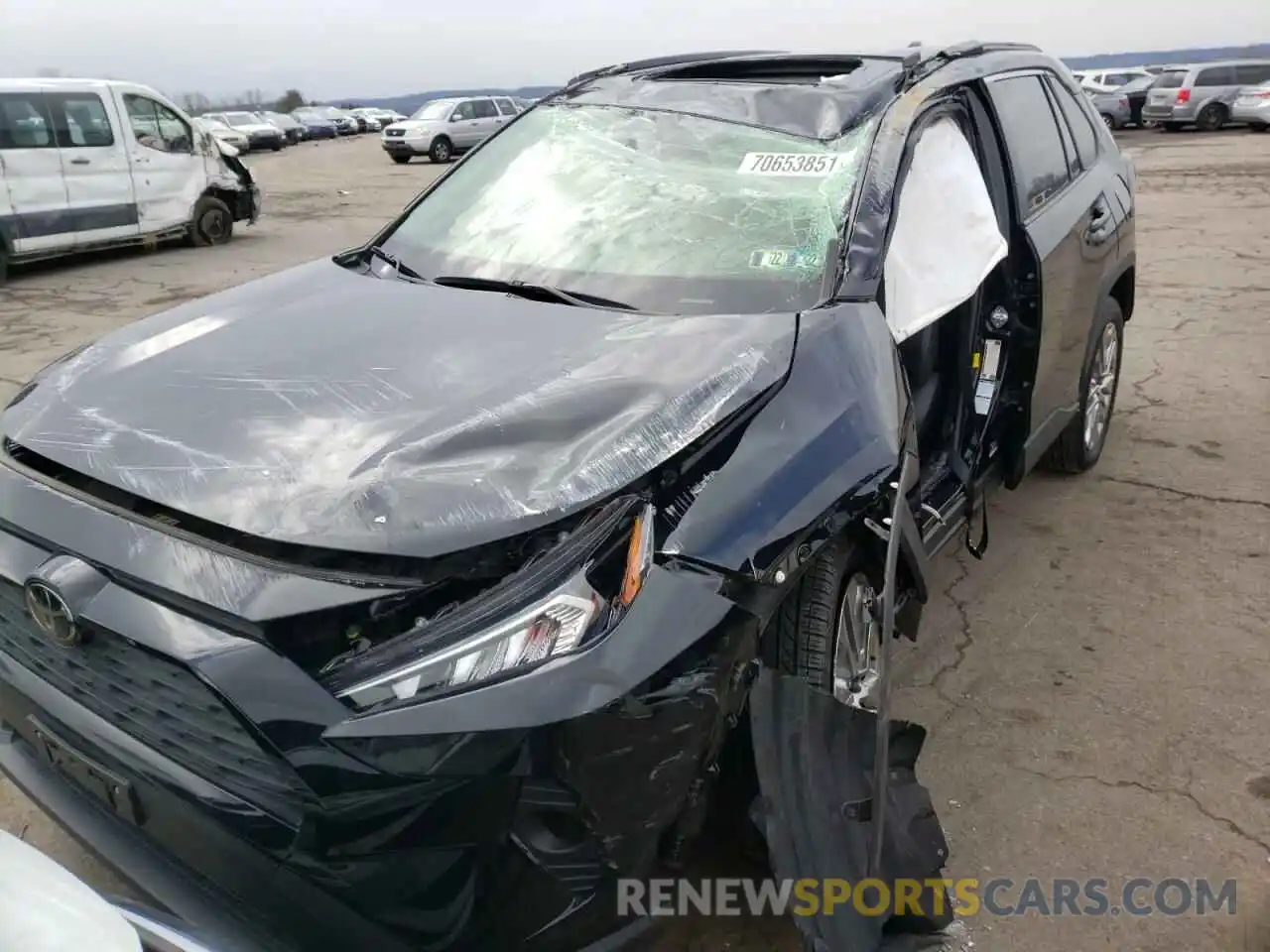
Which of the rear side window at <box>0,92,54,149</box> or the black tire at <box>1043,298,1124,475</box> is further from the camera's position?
the rear side window at <box>0,92,54,149</box>

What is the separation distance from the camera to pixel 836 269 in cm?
246

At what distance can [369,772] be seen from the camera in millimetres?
1479

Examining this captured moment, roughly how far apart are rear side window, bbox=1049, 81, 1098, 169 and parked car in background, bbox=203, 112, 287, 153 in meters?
32.8

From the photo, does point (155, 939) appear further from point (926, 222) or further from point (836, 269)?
point (926, 222)

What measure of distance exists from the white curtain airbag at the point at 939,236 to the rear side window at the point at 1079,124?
1369mm

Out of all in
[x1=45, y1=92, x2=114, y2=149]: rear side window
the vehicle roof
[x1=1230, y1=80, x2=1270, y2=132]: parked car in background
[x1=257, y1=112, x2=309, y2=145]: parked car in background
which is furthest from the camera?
[x1=257, y1=112, x2=309, y2=145]: parked car in background

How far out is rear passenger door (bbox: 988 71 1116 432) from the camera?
11.1 ft

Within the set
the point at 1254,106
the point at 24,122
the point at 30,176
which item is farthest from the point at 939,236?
the point at 1254,106

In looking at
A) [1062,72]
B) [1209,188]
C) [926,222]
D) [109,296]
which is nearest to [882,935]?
[926,222]

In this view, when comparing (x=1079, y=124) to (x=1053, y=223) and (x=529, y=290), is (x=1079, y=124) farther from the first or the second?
(x=529, y=290)

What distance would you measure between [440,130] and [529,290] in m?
23.4

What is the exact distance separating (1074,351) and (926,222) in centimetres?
138

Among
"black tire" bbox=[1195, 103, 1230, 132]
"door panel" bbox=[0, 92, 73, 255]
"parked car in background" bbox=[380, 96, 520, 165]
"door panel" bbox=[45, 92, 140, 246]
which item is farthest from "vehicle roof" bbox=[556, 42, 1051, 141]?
"black tire" bbox=[1195, 103, 1230, 132]

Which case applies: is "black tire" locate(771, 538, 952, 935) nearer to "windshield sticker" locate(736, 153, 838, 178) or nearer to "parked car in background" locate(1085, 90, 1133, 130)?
"windshield sticker" locate(736, 153, 838, 178)
